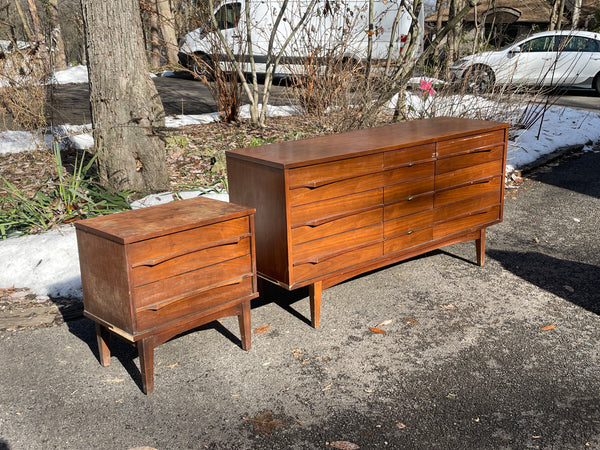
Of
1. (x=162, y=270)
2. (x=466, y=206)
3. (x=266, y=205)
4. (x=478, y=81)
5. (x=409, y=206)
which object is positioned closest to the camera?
(x=162, y=270)

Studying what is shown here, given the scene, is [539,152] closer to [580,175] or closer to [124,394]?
[580,175]

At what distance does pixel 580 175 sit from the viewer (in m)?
8.12

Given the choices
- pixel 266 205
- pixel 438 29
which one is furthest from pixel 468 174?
pixel 438 29

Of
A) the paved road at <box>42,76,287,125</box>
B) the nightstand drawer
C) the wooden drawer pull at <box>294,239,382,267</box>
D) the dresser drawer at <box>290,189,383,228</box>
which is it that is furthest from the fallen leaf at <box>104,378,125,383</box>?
the paved road at <box>42,76,287,125</box>

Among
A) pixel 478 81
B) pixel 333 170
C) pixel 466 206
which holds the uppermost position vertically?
pixel 478 81

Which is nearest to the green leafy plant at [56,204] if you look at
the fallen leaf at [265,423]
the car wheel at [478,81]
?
the fallen leaf at [265,423]

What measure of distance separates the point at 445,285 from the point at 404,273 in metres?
0.37

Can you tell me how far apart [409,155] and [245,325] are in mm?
1649

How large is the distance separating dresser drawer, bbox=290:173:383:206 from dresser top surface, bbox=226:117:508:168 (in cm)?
17

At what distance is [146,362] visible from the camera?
3340mm

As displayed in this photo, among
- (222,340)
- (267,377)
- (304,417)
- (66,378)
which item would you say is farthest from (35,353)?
(304,417)

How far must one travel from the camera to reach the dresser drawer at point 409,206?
4.33 meters

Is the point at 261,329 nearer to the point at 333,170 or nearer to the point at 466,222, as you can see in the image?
the point at 333,170

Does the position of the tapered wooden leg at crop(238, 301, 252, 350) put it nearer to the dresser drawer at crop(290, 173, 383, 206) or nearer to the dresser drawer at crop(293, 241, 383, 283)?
the dresser drawer at crop(293, 241, 383, 283)
